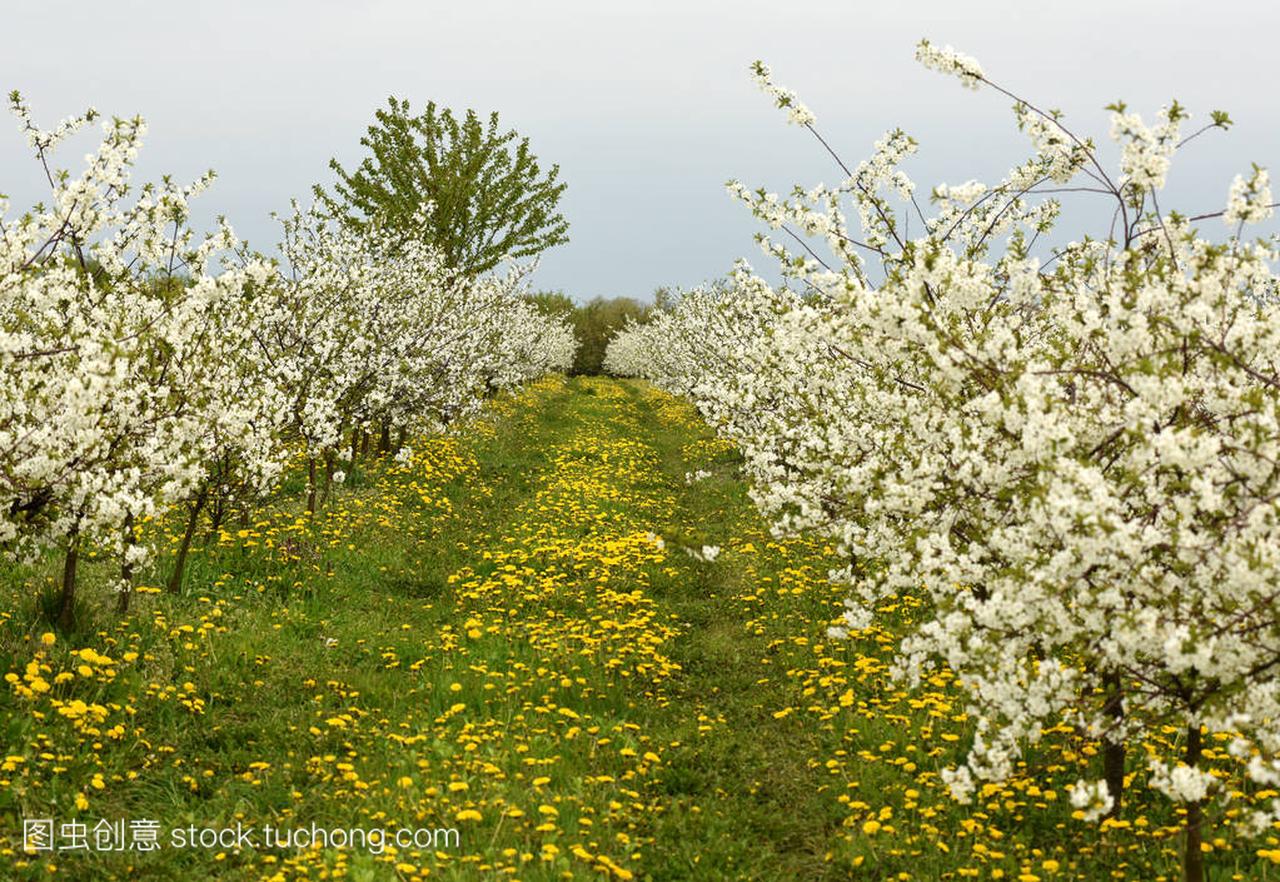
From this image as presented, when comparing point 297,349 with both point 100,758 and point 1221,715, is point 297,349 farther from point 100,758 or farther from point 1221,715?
point 1221,715

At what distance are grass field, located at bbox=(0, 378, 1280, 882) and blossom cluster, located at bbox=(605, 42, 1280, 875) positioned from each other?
97 cm

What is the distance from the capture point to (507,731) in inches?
325

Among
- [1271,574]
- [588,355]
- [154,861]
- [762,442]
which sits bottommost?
[154,861]

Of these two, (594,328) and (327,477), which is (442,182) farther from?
(594,328)

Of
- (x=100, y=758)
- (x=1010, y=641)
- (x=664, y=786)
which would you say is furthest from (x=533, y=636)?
(x=1010, y=641)

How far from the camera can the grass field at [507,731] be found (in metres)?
6.43

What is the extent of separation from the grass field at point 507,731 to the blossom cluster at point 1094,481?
3.19 ft

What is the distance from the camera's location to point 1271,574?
440 cm

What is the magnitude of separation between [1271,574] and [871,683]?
5208mm

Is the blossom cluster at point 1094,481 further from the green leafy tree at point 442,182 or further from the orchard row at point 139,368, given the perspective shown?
the green leafy tree at point 442,182

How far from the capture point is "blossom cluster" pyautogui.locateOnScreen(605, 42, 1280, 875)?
472 cm

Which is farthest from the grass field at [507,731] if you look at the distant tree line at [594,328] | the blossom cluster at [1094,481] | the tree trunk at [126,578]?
the distant tree line at [594,328]

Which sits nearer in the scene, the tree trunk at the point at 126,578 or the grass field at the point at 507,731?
the grass field at the point at 507,731

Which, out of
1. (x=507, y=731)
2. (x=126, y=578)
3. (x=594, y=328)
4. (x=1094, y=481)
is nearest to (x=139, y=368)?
(x=126, y=578)
